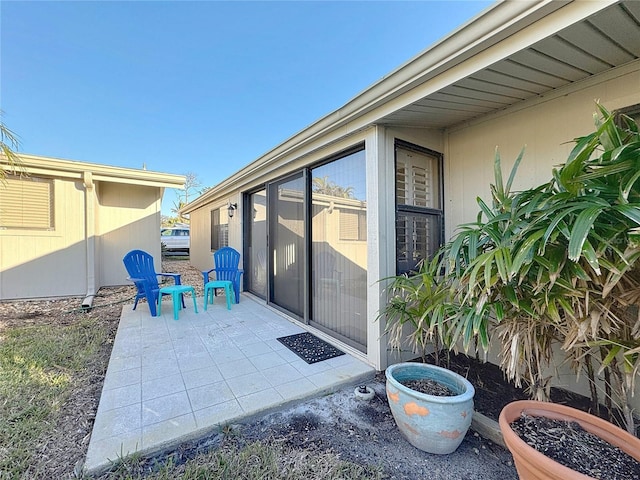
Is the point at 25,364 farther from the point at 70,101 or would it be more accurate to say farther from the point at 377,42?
the point at 70,101

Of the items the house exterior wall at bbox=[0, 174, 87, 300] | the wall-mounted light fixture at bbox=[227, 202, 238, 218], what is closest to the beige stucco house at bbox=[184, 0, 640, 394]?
the wall-mounted light fixture at bbox=[227, 202, 238, 218]

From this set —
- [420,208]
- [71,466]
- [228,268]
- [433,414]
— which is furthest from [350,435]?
[228,268]

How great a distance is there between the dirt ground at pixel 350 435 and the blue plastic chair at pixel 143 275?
1.80m

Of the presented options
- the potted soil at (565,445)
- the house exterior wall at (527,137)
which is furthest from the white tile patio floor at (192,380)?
the house exterior wall at (527,137)

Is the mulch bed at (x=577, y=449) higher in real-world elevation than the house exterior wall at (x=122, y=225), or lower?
lower

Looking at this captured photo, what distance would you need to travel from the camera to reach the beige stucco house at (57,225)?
18.3 feet

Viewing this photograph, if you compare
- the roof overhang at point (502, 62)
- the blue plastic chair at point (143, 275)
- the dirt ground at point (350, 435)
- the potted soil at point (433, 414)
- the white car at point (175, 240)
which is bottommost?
the dirt ground at point (350, 435)

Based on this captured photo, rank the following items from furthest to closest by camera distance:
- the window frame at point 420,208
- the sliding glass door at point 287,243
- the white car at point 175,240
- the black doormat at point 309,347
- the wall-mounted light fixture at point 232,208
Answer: the white car at point 175,240, the wall-mounted light fixture at point 232,208, the sliding glass door at point 287,243, the black doormat at point 309,347, the window frame at point 420,208

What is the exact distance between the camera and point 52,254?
5.87 metres

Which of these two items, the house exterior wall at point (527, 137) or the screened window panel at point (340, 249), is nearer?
the house exterior wall at point (527, 137)

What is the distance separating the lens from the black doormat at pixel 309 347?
3.00 meters

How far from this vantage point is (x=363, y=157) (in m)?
3.04

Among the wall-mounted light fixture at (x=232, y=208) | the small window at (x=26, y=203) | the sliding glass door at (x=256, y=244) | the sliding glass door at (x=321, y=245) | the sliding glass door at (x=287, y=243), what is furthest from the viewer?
the wall-mounted light fixture at (x=232, y=208)

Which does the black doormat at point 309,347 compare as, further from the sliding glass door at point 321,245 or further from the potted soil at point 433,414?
the potted soil at point 433,414
